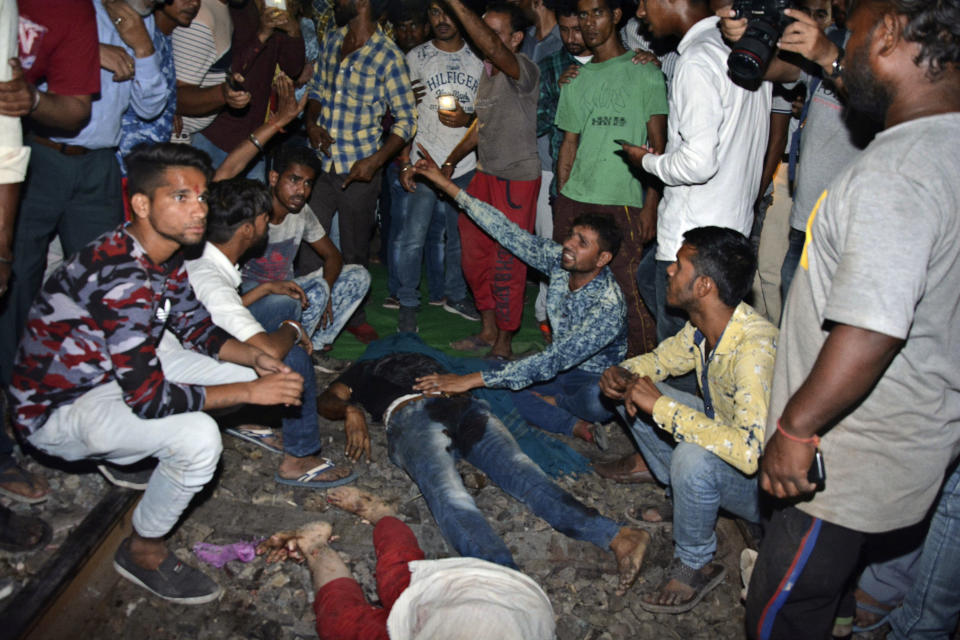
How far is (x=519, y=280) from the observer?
451 centimetres

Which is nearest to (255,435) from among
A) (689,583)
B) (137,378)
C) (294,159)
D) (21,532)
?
(21,532)

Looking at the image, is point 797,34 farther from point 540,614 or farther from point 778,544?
point 540,614

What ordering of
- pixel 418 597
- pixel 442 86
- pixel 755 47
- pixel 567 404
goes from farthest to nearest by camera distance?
pixel 442 86
pixel 567 404
pixel 755 47
pixel 418 597

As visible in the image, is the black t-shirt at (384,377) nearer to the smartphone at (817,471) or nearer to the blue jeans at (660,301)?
the blue jeans at (660,301)

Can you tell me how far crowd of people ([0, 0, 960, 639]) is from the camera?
1.63 metres

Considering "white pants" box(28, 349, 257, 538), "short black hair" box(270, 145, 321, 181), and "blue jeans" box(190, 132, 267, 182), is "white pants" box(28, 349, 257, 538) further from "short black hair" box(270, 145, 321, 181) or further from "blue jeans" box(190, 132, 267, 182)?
"blue jeans" box(190, 132, 267, 182)

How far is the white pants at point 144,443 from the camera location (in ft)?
7.58

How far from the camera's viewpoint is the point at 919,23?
58.5 inches

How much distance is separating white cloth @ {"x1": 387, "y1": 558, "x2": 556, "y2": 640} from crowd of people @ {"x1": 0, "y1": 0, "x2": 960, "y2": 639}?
1 cm

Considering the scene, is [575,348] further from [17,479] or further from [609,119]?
[17,479]

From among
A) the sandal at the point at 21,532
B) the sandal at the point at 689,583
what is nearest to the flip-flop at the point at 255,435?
the sandal at the point at 21,532

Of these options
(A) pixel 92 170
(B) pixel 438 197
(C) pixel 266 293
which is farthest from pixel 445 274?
(A) pixel 92 170

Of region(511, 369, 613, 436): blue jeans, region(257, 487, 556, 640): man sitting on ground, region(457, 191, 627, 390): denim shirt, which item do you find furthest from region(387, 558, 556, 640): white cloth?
region(511, 369, 613, 436): blue jeans

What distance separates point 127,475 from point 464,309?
2.98 m
